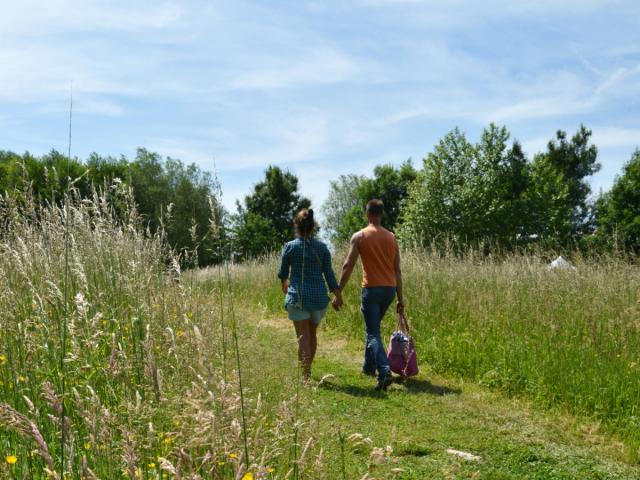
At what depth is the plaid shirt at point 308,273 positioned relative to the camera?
686cm

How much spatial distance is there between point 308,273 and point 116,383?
140 inches

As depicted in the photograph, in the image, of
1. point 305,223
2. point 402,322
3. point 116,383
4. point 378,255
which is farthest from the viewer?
point 402,322

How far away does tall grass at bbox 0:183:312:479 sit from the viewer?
2.11 meters

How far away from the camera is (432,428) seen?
5621 millimetres

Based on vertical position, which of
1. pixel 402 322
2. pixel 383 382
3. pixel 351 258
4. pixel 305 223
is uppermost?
pixel 305 223

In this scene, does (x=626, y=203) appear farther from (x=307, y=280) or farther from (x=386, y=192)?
(x=307, y=280)

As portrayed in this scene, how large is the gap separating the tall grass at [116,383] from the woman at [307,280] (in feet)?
5.01

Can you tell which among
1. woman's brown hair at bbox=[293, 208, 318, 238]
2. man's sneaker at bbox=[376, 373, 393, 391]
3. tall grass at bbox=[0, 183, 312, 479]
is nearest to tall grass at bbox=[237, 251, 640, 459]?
man's sneaker at bbox=[376, 373, 393, 391]

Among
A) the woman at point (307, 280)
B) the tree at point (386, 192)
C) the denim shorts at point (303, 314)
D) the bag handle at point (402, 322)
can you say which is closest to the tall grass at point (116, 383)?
the woman at point (307, 280)

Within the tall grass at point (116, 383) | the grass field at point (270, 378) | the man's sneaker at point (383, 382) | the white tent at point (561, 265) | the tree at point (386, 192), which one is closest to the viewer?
the tall grass at point (116, 383)

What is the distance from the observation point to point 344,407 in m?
→ 6.21

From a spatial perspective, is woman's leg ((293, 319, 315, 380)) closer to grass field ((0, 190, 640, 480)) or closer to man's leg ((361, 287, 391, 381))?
grass field ((0, 190, 640, 480))


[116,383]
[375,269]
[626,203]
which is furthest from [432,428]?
[626,203]

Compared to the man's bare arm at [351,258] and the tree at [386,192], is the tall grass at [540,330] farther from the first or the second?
the tree at [386,192]
